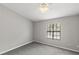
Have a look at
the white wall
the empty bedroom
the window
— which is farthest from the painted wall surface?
the white wall

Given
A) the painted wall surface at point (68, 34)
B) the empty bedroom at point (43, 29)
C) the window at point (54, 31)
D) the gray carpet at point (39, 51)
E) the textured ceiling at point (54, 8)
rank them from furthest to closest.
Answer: the window at point (54, 31)
the painted wall surface at point (68, 34)
the gray carpet at point (39, 51)
the empty bedroom at point (43, 29)
the textured ceiling at point (54, 8)

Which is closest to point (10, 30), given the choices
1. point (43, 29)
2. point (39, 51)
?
point (39, 51)

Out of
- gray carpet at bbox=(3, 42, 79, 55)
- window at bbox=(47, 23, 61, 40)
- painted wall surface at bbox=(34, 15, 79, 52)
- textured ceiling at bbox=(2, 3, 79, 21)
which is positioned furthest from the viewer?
window at bbox=(47, 23, 61, 40)

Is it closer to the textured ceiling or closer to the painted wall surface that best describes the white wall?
the textured ceiling

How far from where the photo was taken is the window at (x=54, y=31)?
4517 millimetres

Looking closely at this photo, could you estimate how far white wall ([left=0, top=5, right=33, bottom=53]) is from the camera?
3297 mm

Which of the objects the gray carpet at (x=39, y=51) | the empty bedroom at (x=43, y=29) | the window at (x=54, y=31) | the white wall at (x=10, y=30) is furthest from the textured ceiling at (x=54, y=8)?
the gray carpet at (x=39, y=51)

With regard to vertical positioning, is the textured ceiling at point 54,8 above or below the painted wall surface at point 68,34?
above

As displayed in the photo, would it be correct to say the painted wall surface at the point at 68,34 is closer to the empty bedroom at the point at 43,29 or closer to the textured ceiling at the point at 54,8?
the empty bedroom at the point at 43,29

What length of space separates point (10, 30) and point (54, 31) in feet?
9.96

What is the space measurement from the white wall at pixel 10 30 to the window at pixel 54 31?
2.00 m

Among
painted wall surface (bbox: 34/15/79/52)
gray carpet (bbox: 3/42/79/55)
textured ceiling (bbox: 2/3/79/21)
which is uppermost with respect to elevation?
textured ceiling (bbox: 2/3/79/21)

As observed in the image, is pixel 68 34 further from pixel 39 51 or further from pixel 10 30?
pixel 10 30

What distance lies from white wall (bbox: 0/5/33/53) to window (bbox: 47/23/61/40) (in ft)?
6.56
